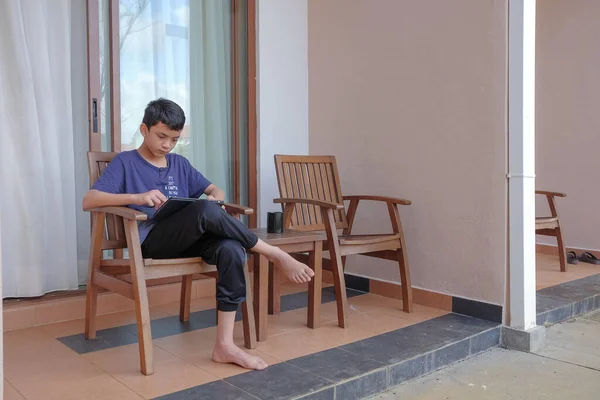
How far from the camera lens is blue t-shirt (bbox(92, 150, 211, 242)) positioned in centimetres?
225

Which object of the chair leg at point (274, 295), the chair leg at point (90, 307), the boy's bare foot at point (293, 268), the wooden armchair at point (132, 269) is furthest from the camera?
the chair leg at point (274, 295)

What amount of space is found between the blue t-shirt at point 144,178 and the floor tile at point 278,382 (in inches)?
29.4

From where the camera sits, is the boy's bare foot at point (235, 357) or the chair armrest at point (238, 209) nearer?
the boy's bare foot at point (235, 357)

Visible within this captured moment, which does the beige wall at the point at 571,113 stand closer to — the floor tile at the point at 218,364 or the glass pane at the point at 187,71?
the glass pane at the point at 187,71

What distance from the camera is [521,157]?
2.59 metres

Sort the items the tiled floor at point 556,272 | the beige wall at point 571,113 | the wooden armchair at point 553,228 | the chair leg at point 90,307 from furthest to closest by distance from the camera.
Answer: the beige wall at point 571,113, the wooden armchair at point 553,228, the tiled floor at point 556,272, the chair leg at point 90,307

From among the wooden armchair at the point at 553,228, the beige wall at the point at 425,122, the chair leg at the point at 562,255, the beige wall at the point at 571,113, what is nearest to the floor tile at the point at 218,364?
the beige wall at the point at 425,122

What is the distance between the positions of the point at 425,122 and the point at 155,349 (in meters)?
1.85

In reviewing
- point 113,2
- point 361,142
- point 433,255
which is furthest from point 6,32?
point 433,255

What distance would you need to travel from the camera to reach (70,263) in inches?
109

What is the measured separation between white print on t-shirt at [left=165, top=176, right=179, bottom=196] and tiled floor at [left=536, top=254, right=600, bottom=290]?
2387 millimetres

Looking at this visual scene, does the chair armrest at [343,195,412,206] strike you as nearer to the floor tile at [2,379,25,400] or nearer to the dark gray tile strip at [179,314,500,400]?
the dark gray tile strip at [179,314,500,400]

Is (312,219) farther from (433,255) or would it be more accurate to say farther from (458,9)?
(458,9)

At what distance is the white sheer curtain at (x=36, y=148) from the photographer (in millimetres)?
2533
